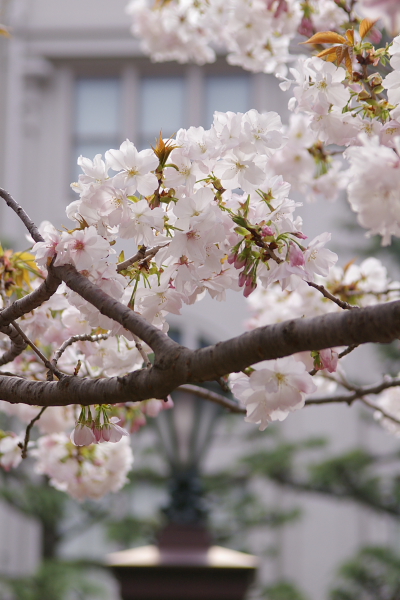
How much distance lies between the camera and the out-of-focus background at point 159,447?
5.30 metres

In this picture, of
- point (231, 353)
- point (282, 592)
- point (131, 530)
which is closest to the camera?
point (231, 353)

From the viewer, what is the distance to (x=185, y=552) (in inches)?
93.9

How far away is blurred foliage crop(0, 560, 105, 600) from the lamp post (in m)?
2.47

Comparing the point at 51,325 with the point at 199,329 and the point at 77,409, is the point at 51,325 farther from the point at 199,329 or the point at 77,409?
the point at 199,329


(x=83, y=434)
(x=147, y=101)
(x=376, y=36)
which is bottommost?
(x=83, y=434)

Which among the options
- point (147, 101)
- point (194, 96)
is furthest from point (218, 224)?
point (147, 101)

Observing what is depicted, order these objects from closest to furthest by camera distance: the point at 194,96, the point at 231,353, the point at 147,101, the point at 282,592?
the point at 231,353 → the point at 282,592 → the point at 194,96 → the point at 147,101

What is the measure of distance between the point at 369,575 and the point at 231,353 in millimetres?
4700

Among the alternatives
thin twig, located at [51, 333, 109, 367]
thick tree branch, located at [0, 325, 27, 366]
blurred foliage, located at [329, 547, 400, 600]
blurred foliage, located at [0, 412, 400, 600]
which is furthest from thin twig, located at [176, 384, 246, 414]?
blurred foliage, located at [329, 547, 400, 600]

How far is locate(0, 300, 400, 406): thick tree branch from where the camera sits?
2.48 feet

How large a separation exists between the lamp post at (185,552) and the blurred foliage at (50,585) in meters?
2.47

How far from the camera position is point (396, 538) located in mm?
6172

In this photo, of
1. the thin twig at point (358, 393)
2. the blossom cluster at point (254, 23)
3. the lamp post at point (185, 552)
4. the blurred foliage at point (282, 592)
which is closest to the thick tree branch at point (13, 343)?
the thin twig at point (358, 393)

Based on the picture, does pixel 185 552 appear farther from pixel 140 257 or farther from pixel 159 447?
pixel 159 447
